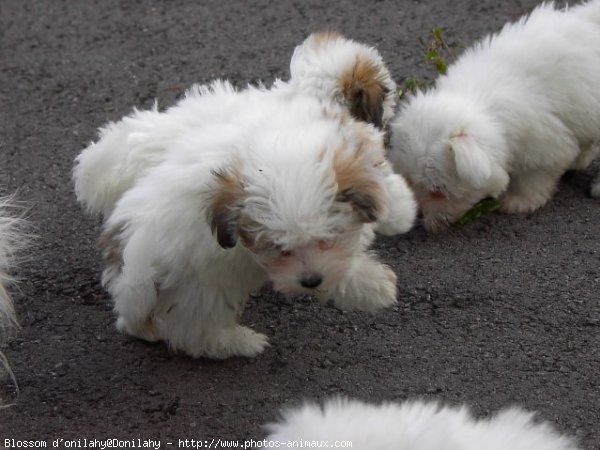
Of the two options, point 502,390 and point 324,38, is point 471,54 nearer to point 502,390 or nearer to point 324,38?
point 324,38

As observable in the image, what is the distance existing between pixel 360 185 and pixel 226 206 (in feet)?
1.42

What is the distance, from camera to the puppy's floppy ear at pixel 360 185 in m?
3.02

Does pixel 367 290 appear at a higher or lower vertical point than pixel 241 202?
lower

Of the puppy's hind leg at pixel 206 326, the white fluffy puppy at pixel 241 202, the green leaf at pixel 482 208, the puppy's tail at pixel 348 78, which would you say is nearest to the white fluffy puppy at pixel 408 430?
the white fluffy puppy at pixel 241 202

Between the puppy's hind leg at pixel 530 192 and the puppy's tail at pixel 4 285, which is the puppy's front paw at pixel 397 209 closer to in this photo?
the puppy's hind leg at pixel 530 192

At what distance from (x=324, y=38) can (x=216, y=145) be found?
874 millimetres

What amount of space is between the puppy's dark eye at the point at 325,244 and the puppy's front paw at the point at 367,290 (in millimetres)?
334

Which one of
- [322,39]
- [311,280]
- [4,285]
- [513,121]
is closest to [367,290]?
[311,280]

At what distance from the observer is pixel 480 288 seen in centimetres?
416

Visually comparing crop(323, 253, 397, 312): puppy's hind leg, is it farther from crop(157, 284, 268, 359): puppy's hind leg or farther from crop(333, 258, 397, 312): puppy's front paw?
crop(157, 284, 268, 359): puppy's hind leg

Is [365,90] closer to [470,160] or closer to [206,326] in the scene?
[470,160]

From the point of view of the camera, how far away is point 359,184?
3043mm

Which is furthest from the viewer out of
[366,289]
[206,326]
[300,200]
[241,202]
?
[206,326]

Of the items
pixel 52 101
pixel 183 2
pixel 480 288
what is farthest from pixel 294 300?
pixel 183 2
